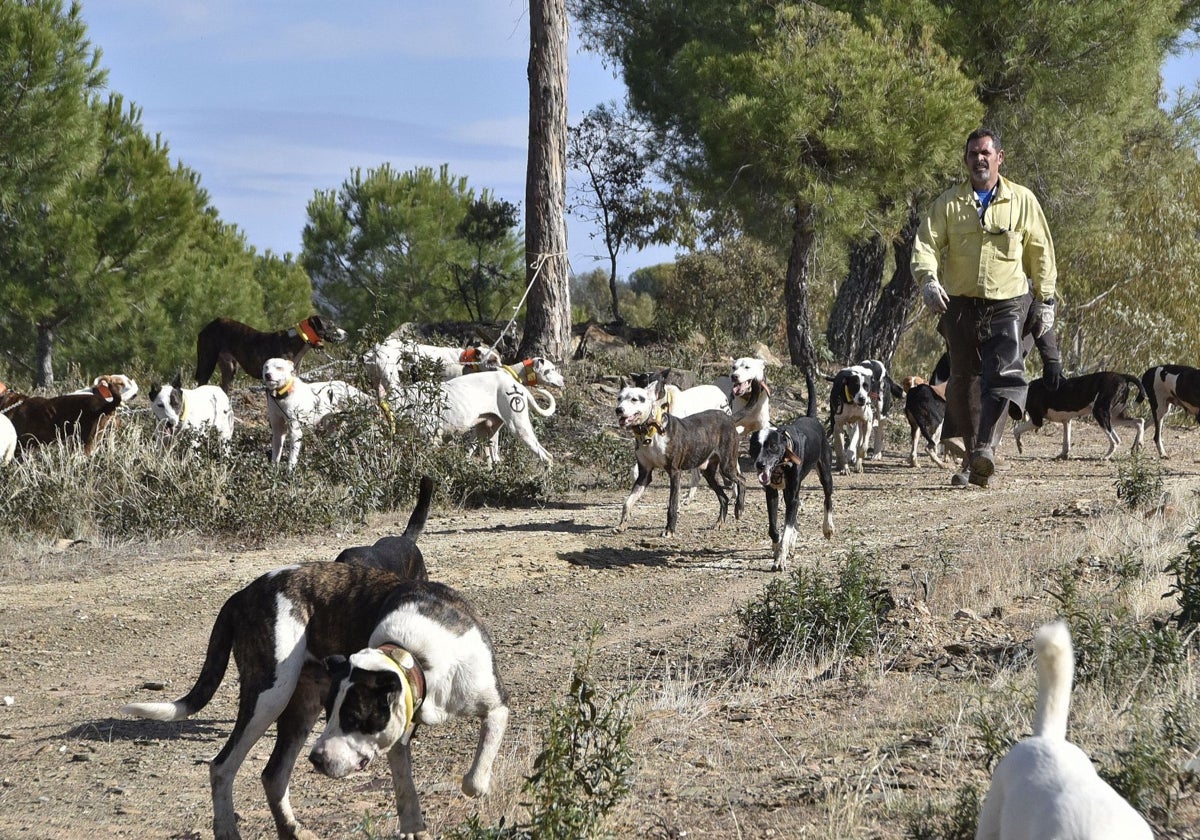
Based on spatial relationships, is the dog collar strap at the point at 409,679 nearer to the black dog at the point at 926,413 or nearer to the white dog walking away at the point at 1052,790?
the white dog walking away at the point at 1052,790

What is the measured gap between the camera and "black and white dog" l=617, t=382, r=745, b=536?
33.5ft

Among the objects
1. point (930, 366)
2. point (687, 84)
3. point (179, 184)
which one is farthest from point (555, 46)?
point (930, 366)

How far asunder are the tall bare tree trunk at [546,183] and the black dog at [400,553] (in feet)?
37.9

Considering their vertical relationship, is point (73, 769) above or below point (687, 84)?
below

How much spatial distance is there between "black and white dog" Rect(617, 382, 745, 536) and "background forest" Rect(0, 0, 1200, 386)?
3548mm

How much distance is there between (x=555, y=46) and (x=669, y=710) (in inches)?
534

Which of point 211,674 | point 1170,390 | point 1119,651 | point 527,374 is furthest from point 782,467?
point 1170,390

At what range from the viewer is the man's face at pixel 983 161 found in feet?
30.0

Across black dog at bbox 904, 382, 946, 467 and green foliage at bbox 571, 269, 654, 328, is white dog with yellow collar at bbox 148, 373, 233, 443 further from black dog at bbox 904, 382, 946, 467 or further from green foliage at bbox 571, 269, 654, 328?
green foliage at bbox 571, 269, 654, 328

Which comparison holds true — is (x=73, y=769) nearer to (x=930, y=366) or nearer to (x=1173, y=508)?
(x=1173, y=508)

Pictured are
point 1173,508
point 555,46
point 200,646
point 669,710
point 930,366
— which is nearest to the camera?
point 669,710

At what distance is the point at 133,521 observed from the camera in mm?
10578

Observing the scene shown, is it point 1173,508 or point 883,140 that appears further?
point 883,140

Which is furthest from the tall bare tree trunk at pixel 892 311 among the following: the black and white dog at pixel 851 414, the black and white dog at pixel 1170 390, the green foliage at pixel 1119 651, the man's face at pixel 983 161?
the green foliage at pixel 1119 651
